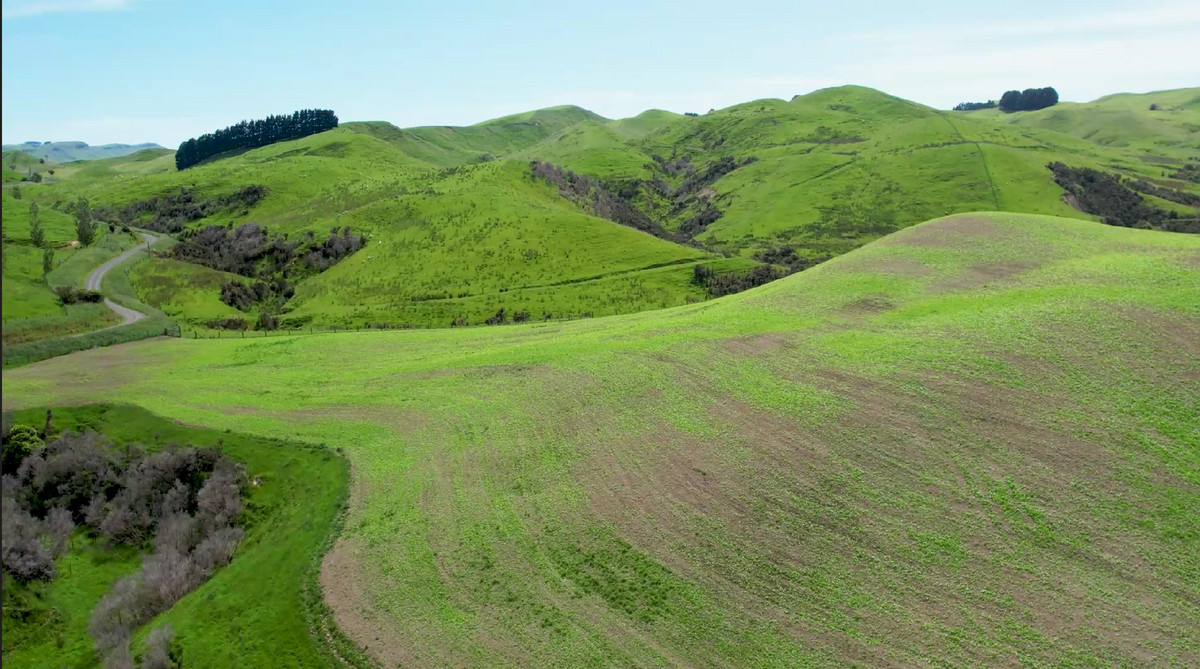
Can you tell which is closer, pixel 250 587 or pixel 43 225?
pixel 250 587

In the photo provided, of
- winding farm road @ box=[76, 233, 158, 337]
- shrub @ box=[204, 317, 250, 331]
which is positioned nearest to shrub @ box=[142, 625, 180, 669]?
winding farm road @ box=[76, 233, 158, 337]

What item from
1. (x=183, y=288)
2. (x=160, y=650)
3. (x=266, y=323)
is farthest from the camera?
(x=183, y=288)

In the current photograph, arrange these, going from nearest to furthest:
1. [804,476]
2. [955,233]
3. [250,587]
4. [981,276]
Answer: [804,476], [250,587], [981,276], [955,233]

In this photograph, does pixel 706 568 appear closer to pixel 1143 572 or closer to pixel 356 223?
pixel 1143 572

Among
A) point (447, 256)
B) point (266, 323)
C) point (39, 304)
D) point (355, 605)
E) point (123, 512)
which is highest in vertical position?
point (447, 256)

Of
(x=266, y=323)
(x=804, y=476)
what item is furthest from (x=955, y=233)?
(x=266, y=323)

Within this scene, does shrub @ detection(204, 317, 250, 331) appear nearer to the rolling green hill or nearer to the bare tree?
the rolling green hill

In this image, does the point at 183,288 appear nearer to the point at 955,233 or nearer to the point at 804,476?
the point at 804,476
